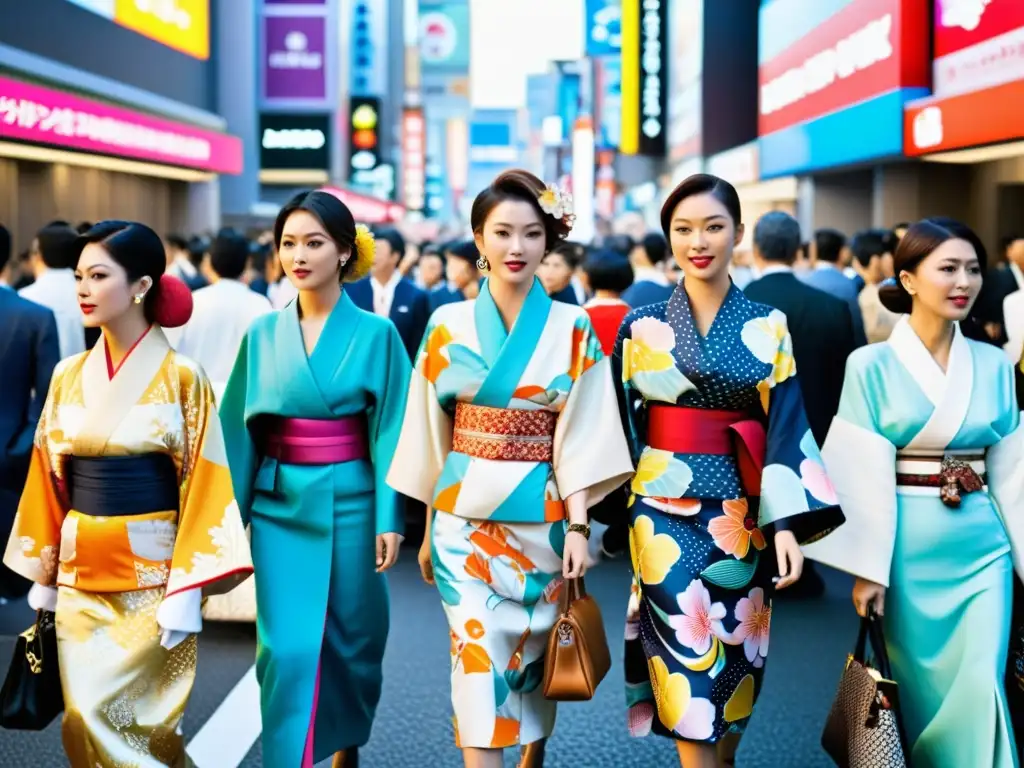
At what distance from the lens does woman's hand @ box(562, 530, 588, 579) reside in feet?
14.0

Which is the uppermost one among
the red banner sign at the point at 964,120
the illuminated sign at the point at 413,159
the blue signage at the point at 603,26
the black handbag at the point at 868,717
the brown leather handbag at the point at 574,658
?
the blue signage at the point at 603,26

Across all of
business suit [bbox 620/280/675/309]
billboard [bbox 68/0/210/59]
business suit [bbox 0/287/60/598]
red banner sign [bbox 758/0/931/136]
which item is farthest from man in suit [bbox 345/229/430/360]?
billboard [bbox 68/0/210/59]

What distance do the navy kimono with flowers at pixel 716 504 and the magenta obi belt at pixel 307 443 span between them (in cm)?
93

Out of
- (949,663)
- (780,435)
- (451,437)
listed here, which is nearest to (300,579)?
(451,437)

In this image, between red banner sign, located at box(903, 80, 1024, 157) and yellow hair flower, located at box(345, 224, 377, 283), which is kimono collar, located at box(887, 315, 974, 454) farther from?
red banner sign, located at box(903, 80, 1024, 157)

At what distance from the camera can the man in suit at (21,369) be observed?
21.7 ft

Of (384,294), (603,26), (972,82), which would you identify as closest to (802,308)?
(384,294)

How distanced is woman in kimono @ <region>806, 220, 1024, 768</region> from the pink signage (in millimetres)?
9883

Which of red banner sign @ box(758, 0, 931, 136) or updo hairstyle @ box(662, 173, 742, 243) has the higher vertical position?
red banner sign @ box(758, 0, 931, 136)

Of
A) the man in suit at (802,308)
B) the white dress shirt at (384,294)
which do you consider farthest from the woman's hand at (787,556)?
the white dress shirt at (384,294)

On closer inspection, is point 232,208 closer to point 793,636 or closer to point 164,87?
point 164,87

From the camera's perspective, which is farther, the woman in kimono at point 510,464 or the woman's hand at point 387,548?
the woman's hand at point 387,548

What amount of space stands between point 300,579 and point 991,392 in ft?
7.36

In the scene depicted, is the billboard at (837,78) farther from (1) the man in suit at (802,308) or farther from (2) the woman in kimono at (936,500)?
(2) the woman in kimono at (936,500)
